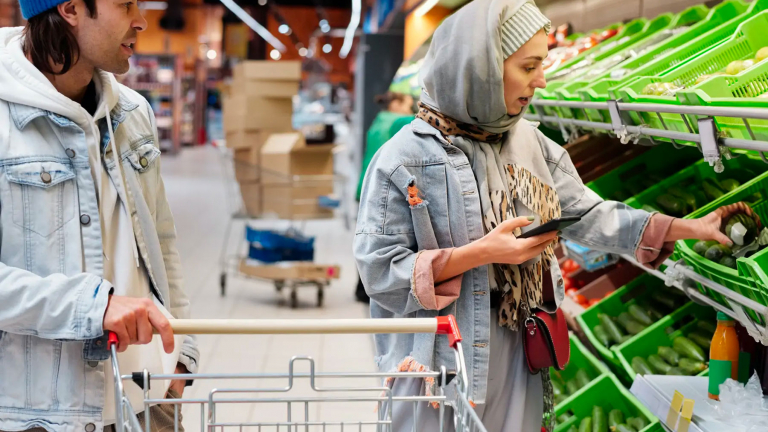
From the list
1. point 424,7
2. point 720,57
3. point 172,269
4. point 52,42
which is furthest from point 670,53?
point 424,7

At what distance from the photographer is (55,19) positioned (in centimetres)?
175

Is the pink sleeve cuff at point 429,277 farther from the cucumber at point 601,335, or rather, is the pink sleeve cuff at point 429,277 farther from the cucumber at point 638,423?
the cucumber at point 601,335

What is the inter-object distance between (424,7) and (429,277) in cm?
729

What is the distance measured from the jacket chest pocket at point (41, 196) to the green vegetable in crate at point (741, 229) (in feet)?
5.14

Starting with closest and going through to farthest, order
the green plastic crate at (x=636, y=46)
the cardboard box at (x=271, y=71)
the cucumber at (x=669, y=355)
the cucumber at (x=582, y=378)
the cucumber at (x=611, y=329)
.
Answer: the cucumber at (x=669, y=355), the green plastic crate at (x=636, y=46), the cucumber at (x=611, y=329), the cucumber at (x=582, y=378), the cardboard box at (x=271, y=71)

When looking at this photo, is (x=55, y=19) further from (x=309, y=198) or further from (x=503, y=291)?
(x=309, y=198)

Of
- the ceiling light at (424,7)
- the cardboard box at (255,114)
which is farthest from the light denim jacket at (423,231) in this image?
the ceiling light at (424,7)

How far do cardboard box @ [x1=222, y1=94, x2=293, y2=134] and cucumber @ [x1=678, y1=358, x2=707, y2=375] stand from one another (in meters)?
5.40

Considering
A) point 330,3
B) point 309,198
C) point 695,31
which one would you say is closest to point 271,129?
point 309,198

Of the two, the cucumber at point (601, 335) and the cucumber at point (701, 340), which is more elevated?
the cucumber at point (701, 340)

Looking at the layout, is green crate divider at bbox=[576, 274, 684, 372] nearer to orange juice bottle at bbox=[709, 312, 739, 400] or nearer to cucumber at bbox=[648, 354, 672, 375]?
cucumber at bbox=[648, 354, 672, 375]

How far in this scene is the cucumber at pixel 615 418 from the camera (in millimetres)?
2985

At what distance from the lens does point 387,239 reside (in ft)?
6.58

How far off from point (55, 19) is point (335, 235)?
8520 mm
